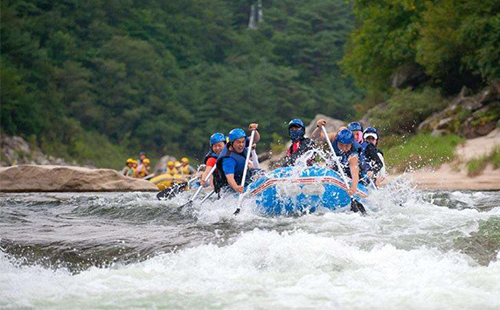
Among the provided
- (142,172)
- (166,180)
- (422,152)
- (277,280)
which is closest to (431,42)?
(422,152)

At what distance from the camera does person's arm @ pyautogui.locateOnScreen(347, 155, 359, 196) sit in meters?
13.0

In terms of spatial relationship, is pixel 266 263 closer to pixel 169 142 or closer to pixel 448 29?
pixel 448 29

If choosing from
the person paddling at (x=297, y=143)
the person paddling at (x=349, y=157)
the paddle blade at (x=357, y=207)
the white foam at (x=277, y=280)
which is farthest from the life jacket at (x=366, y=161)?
the white foam at (x=277, y=280)

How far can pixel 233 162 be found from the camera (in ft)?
45.4

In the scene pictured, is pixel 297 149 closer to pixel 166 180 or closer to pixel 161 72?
pixel 166 180

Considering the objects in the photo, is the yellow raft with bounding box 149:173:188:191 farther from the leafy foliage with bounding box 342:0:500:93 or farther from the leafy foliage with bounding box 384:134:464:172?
the leafy foliage with bounding box 342:0:500:93

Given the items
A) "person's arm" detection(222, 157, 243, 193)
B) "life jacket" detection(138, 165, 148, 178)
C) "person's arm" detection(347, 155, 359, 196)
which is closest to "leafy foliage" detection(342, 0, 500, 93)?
"life jacket" detection(138, 165, 148, 178)

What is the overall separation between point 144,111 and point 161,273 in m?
58.3

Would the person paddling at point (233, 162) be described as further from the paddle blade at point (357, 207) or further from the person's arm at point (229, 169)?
the paddle blade at point (357, 207)

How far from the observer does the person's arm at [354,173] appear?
13.0 m

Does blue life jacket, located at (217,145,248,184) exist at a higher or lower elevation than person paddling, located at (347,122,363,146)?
lower

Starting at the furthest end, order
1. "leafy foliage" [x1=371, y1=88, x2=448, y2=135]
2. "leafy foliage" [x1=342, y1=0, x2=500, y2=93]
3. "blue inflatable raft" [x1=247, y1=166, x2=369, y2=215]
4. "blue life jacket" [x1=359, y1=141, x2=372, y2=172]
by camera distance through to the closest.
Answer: "leafy foliage" [x1=371, y1=88, x2=448, y2=135] → "leafy foliage" [x1=342, y1=0, x2=500, y2=93] → "blue life jacket" [x1=359, y1=141, x2=372, y2=172] → "blue inflatable raft" [x1=247, y1=166, x2=369, y2=215]

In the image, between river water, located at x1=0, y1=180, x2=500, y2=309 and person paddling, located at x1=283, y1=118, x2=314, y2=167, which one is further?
person paddling, located at x1=283, y1=118, x2=314, y2=167

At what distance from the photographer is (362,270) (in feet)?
29.7
